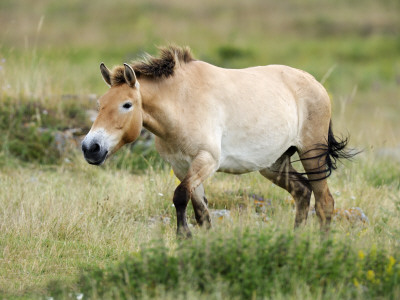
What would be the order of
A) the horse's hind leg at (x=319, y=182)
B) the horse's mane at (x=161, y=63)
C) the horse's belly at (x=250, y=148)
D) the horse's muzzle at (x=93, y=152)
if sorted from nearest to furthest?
the horse's muzzle at (x=93, y=152), the horse's mane at (x=161, y=63), the horse's belly at (x=250, y=148), the horse's hind leg at (x=319, y=182)

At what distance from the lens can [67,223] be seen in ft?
22.6

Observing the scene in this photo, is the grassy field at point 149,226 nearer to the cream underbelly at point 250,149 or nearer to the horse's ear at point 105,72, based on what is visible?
the cream underbelly at point 250,149

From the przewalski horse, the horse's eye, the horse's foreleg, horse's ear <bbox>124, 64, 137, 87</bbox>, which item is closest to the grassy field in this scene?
the horse's foreleg

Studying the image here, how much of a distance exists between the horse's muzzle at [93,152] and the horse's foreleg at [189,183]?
32.9 inches

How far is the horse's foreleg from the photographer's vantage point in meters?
6.09

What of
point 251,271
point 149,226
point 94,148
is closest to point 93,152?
point 94,148

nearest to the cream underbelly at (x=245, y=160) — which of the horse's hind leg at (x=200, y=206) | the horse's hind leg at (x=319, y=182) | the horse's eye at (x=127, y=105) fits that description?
the horse's hind leg at (x=200, y=206)

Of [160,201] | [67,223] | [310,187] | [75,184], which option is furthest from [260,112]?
[75,184]

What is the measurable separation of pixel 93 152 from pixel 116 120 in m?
0.38

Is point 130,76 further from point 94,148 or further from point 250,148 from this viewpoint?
point 250,148

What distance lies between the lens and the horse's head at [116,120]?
18.9ft

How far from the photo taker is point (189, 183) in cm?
612

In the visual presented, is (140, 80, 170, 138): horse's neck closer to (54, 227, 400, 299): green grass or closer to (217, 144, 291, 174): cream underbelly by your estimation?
(217, 144, 291, 174): cream underbelly

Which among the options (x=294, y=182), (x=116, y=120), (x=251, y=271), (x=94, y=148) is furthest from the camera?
(x=294, y=182)
